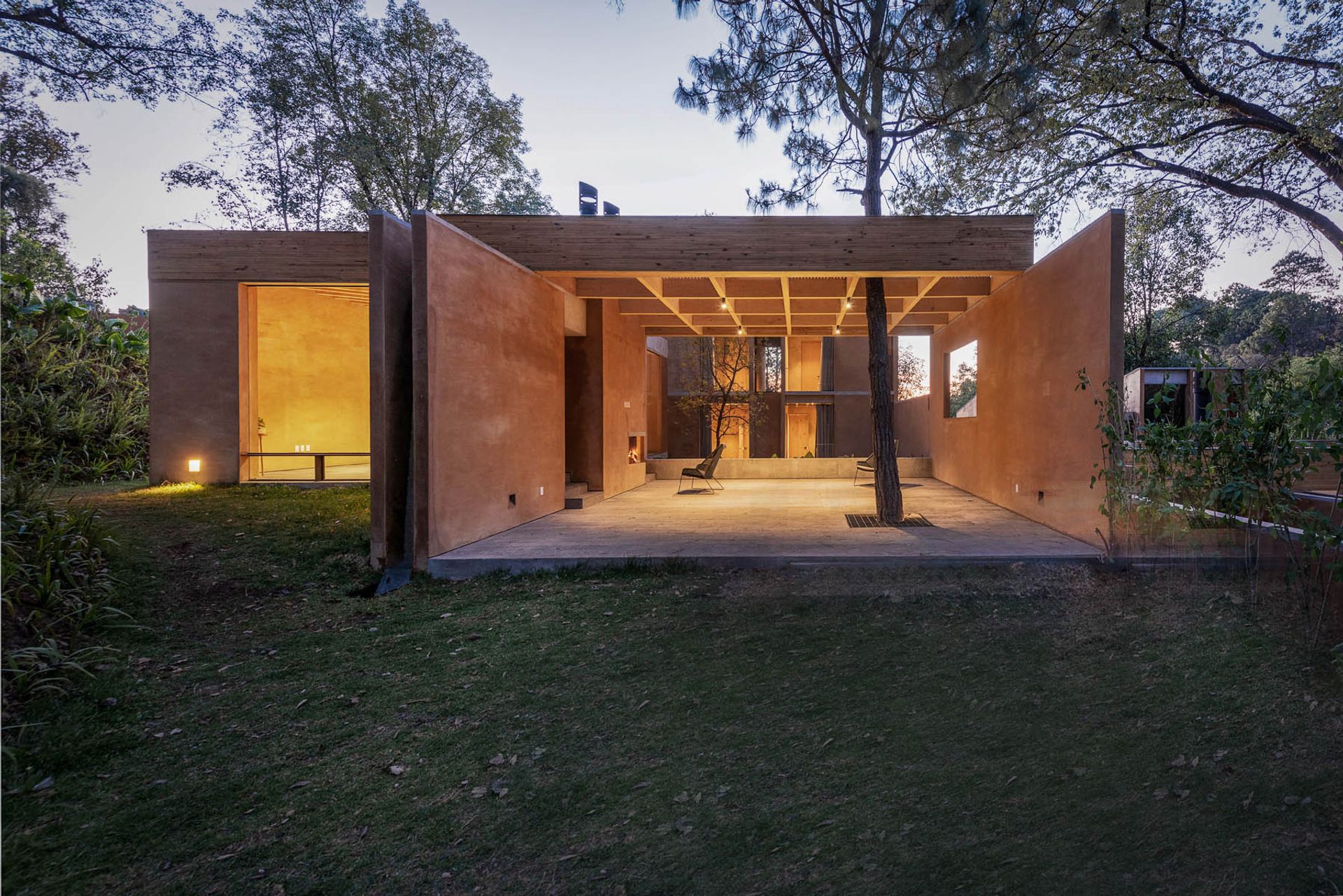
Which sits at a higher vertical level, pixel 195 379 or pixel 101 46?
pixel 101 46

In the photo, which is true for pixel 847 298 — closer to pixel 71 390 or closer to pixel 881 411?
pixel 881 411

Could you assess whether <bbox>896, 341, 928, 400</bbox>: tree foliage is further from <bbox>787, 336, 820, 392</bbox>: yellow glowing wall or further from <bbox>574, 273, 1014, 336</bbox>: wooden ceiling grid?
<bbox>574, 273, 1014, 336</bbox>: wooden ceiling grid

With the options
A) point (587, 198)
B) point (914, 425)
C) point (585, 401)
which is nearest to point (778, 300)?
point (587, 198)

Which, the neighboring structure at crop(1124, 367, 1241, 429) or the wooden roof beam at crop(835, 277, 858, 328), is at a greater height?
the wooden roof beam at crop(835, 277, 858, 328)

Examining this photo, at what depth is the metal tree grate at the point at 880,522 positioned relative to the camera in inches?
252

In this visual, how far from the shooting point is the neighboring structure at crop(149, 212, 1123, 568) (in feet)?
16.6

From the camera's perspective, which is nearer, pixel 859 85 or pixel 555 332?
pixel 859 85

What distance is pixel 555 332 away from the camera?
743cm

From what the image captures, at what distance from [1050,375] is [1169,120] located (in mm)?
5492

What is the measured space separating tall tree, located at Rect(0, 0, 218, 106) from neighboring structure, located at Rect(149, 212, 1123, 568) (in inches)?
85.7

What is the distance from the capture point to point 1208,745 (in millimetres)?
2475

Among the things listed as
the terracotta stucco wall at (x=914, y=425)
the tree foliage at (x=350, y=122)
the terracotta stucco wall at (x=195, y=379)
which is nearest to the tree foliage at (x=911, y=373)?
the terracotta stucco wall at (x=914, y=425)

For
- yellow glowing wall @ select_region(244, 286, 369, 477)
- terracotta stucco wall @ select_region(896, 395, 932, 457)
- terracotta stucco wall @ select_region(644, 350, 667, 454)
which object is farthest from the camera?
terracotta stucco wall @ select_region(644, 350, 667, 454)

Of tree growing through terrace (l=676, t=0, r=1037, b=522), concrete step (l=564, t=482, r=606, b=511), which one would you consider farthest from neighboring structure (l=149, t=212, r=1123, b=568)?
tree growing through terrace (l=676, t=0, r=1037, b=522)
